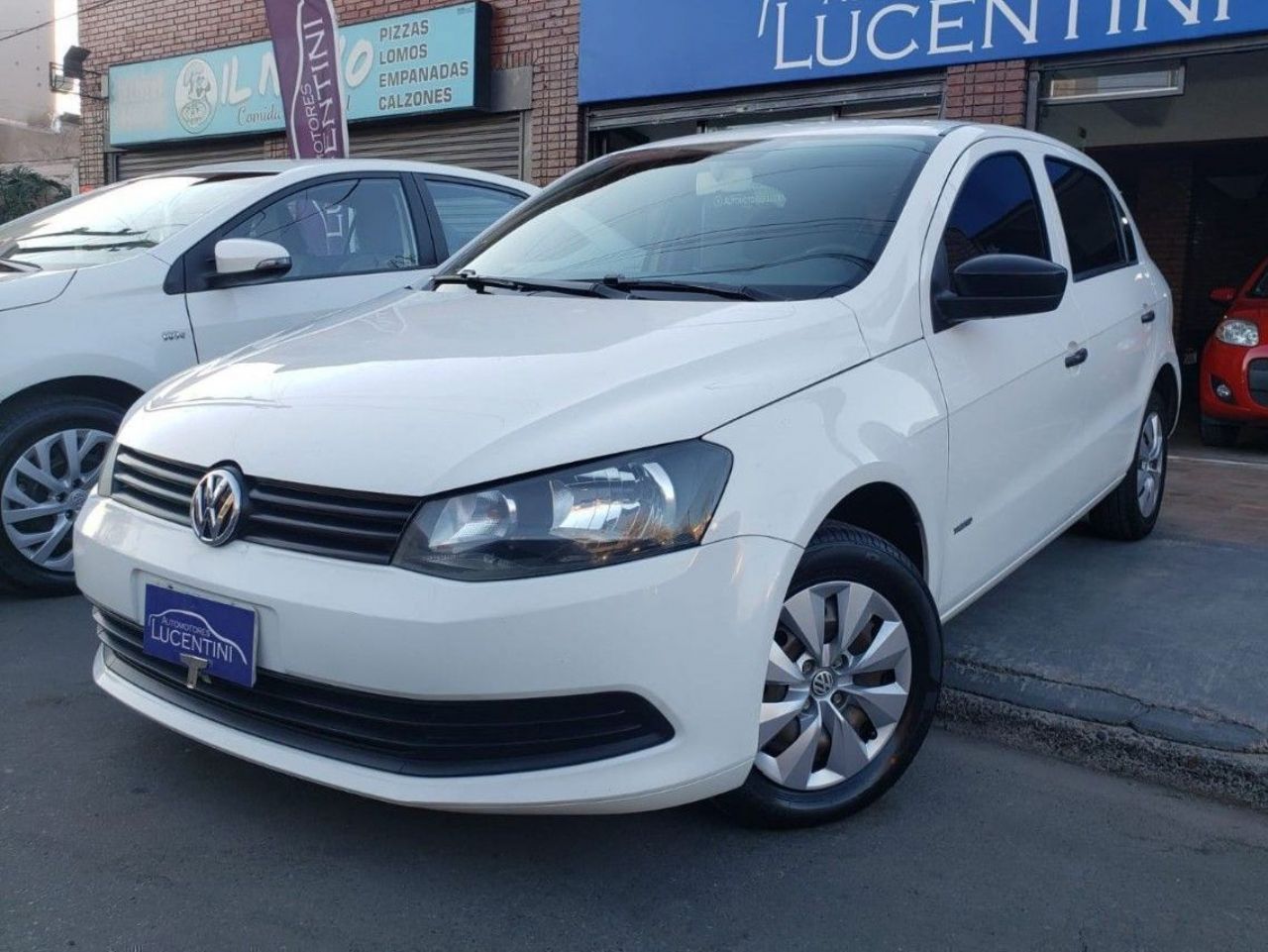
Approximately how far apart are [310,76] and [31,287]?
494 centimetres

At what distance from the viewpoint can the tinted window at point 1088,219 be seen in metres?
4.44

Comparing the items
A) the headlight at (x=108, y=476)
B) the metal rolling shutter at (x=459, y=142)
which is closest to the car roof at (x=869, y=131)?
the headlight at (x=108, y=476)

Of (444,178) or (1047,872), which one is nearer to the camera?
(1047,872)

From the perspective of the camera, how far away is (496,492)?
93.2 inches

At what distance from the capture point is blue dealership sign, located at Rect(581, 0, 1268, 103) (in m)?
8.13

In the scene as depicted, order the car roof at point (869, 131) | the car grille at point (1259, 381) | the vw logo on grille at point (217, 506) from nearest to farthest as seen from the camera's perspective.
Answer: the vw logo on grille at point (217, 506) < the car roof at point (869, 131) < the car grille at point (1259, 381)

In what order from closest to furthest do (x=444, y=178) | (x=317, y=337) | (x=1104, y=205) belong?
(x=317, y=337), (x=1104, y=205), (x=444, y=178)

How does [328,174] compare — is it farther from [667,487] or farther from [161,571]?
[667,487]

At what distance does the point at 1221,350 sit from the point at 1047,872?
23.6 ft

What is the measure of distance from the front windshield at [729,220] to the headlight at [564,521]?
0.90m

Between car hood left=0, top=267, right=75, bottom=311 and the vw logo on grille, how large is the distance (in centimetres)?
230

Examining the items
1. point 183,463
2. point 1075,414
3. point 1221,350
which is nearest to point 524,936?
point 183,463

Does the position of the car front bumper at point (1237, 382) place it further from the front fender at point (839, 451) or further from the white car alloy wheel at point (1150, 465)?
the front fender at point (839, 451)

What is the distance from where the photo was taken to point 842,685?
9.20 ft
